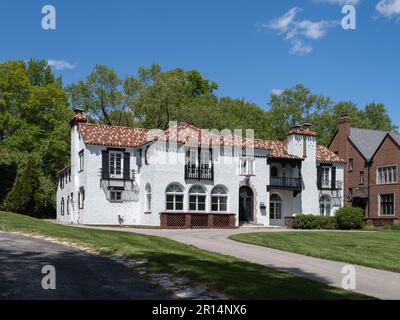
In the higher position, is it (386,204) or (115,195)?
(115,195)

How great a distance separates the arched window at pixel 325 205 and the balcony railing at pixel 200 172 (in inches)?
517

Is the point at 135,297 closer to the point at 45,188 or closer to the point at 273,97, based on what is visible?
the point at 45,188

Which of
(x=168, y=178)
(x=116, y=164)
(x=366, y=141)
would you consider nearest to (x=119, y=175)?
(x=116, y=164)

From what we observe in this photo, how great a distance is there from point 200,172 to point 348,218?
39.4ft

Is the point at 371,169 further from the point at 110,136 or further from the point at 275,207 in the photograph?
the point at 110,136

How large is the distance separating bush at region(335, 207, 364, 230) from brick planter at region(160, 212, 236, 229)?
8622 millimetres

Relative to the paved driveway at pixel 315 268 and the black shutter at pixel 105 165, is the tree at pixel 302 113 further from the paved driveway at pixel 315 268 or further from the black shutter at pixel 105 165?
the paved driveway at pixel 315 268

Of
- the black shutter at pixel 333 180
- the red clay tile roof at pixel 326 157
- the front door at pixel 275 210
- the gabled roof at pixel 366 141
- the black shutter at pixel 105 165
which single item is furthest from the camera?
the gabled roof at pixel 366 141

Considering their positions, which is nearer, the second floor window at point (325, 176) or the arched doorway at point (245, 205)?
the arched doorway at point (245, 205)

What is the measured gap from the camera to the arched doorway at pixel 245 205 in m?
42.8

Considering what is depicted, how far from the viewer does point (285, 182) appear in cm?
4484

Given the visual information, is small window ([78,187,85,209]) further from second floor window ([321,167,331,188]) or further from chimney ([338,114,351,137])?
chimney ([338,114,351,137])

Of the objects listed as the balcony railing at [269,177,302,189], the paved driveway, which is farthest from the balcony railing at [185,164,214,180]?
the paved driveway

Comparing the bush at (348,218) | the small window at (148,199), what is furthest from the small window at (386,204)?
the small window at (148,199)
